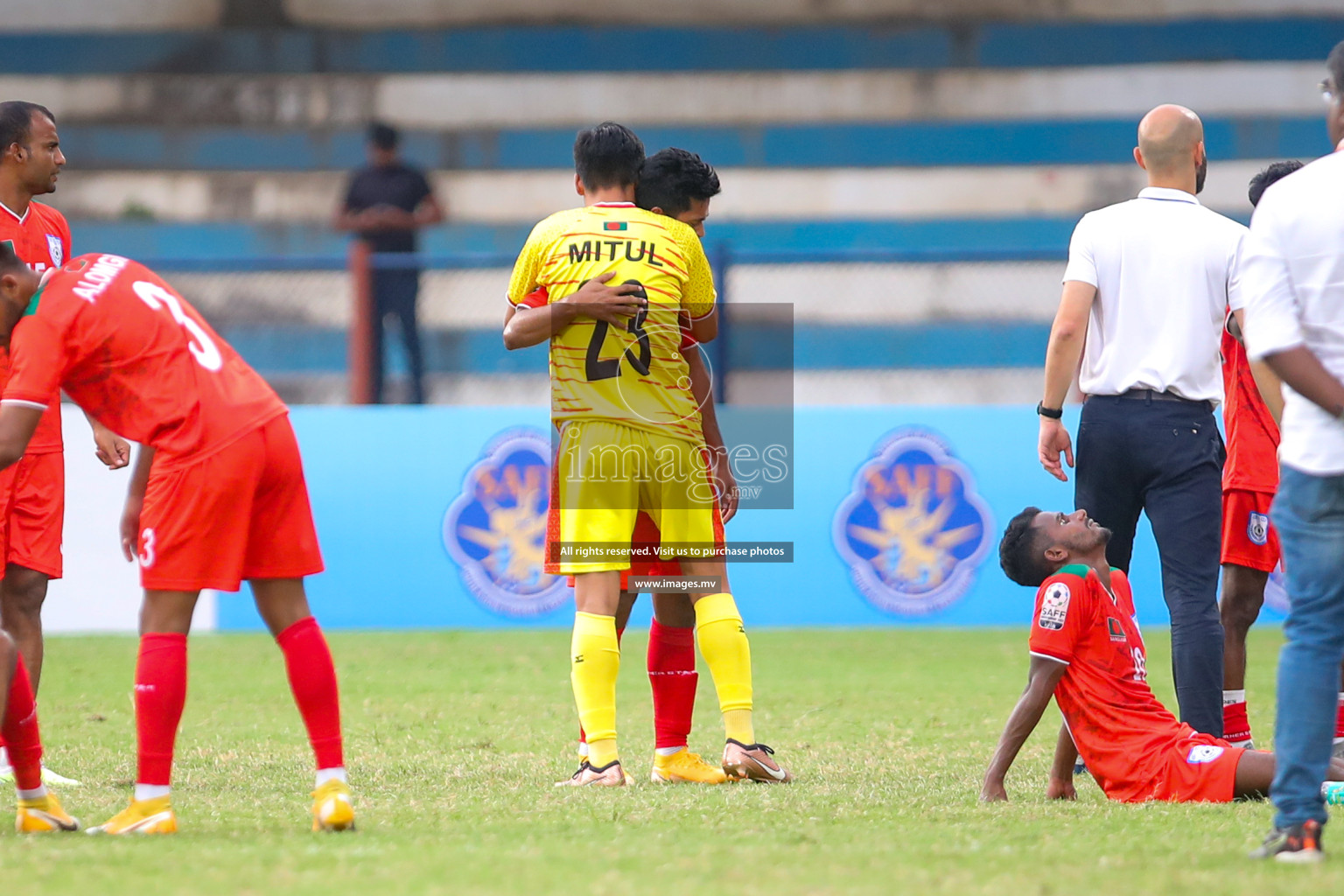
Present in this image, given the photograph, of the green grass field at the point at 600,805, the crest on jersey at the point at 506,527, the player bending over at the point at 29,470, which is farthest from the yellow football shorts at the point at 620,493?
the crest on jersey at the point at 506,527

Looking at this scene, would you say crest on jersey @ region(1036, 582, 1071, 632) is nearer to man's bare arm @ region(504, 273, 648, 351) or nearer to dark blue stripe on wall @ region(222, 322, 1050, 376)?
man's bare arm @ region(504, 273, 648, 351)

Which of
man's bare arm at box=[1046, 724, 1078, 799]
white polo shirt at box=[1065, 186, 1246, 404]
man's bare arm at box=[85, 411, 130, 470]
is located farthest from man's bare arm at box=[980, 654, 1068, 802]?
man's bare arm at box=[85, 411, 130, 470]

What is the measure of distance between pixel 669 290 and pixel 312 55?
12.3 meters

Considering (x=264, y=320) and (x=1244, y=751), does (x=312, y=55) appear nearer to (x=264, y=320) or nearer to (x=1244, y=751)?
(x=264, y=320)

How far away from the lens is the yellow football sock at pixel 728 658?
5.04 meters

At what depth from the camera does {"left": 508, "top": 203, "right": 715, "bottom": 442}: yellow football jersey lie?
496 centimetres

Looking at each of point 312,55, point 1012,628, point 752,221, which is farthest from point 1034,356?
point 312,55

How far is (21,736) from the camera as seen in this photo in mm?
4160

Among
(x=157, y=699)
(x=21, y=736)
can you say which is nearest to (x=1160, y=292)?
(x=157, y=699)

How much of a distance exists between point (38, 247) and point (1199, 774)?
402 centimetres

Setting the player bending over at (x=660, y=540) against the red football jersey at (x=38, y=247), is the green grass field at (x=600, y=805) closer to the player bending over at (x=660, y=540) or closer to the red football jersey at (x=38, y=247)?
the player bending over at (x=660, y=540)

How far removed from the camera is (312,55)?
53.4 ft

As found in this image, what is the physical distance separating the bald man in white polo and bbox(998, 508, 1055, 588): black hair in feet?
0.75

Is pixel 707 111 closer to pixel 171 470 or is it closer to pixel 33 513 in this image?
pixel 33 513
